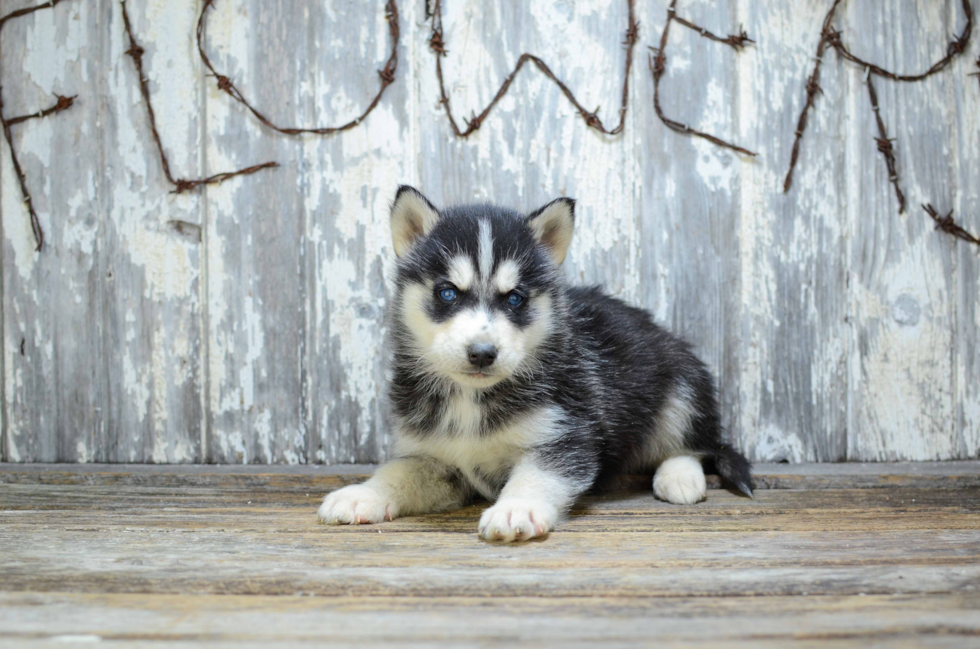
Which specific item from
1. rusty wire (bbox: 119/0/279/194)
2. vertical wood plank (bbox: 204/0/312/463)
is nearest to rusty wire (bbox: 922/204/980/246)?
vertical wood plank (bbox: 204/0/312/463)

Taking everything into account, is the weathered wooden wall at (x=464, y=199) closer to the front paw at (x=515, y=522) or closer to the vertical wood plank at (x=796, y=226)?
the vertical wood plank at (x=796, y=226)

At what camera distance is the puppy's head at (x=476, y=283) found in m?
2.21

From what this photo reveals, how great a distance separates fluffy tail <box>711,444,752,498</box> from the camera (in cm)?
266

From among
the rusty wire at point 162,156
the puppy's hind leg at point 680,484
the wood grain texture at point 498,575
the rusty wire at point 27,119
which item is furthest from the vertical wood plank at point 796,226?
the rusty wire at point 27,119

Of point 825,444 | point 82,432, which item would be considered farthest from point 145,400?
point 825,444

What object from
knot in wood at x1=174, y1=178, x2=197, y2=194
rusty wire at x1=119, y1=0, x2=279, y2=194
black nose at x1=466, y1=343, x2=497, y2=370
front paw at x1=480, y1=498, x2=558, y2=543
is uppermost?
rusty wire at x1=119, y1=0, x2=279, y2=194

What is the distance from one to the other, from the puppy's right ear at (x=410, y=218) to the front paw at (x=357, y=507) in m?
0.87

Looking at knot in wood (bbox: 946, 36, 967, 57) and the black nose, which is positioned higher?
knot in wood (bbox: 946, 36, 967, 57)

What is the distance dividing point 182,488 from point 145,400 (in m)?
0.56

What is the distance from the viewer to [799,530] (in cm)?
212

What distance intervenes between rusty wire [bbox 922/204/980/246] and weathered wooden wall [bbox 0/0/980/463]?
1.4 inches

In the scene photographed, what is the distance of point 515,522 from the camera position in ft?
6.55

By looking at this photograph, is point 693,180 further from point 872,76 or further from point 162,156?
point 162,156

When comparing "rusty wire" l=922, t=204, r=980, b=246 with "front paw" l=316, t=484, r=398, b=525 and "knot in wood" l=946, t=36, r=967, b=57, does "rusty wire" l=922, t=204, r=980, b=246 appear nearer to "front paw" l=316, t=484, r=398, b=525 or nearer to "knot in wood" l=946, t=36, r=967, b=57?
"knot in wood" l=946, t=36, r=967, b=57
